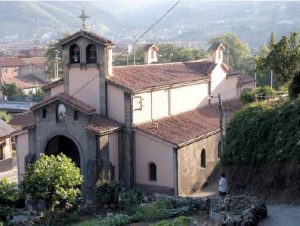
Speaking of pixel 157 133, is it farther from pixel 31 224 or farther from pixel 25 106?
pixel 25 106

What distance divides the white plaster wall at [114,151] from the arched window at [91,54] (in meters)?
5.05

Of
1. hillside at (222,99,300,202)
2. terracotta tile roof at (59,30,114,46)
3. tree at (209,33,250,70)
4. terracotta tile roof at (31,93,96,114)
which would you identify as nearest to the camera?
hillside at (222,99,300,202)

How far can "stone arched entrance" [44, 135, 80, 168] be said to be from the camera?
3305 cm

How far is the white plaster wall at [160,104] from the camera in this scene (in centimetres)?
3412

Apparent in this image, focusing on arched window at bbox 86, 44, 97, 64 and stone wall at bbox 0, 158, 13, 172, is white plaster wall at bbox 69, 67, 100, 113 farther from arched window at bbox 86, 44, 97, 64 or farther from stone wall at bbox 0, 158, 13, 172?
stone wall at bbox 0, 158, 13, 172

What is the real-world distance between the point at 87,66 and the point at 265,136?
1473 cm

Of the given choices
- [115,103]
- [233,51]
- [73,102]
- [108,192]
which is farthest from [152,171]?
[233,51]

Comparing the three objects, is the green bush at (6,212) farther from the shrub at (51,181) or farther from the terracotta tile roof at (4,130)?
the terracotta tile roof at (4,130)

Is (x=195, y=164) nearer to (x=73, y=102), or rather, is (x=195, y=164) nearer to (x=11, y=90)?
(x=73, y=102)

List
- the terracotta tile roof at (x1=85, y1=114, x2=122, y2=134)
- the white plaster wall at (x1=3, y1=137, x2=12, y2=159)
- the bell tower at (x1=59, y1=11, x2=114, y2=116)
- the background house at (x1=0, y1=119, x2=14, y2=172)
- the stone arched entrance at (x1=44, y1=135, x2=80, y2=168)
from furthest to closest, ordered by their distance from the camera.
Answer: the white plaster wall at (x1=3, y1=137, x2=12, y2=159) < the background house at (x1=0, y1=119, x2=14, y2=172) < the stone arched entrance at (x1=44, y1=135, x2=80, y2=168) < the bell tower at (x1=59, y1=11, x2=114, y2=116) < the terracotta tile roof at (x1=85, y1=114, x2=122, y2=134)

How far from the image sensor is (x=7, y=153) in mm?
47188

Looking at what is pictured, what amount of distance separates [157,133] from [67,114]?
18.2 ft

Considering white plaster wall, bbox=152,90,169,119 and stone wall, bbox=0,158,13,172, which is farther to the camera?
stone wall, bbox=0,158,13,172

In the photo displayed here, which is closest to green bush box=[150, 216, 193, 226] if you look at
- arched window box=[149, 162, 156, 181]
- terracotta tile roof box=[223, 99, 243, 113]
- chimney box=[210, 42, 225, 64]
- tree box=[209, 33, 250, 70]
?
arched window box=[149, 162, 156, 181]
